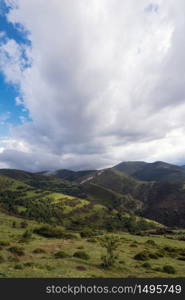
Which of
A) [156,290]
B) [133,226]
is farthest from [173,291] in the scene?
[133,226]

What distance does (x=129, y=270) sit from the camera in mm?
27891

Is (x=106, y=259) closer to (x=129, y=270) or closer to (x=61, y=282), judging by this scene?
(x=129, y=270)

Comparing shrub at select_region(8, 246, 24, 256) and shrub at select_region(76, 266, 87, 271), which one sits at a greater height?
shrub at select_region(76, 266, 87, 271)

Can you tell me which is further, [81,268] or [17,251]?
[17,251]

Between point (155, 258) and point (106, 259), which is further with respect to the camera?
point (155, 258)

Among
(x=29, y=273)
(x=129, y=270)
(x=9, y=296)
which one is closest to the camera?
(x=9, y=296)

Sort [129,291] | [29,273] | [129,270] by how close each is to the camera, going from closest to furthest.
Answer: [129,291] < [29,273] < [129,270]

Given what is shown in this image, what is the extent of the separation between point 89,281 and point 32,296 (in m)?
5.99

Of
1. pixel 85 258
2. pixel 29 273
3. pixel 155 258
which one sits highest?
pixel 29 273

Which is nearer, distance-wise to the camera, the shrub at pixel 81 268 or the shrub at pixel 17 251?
the shrub at pixel 81 268

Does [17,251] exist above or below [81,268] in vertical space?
below

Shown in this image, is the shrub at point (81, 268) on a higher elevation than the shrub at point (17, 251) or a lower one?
higher

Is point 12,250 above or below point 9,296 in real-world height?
below

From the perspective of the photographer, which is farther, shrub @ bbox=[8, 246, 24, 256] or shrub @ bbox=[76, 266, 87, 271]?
shrub @ bbox=[8, 246, 24, 256]
